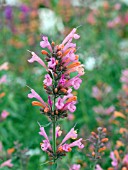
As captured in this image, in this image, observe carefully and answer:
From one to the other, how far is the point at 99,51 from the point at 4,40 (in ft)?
4.13

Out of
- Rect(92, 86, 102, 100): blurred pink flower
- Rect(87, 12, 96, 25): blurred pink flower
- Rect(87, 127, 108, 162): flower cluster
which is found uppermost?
Rect(87, 12, 96, 25): blurred pink flower

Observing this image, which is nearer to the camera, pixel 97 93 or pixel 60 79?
pixel 60 79

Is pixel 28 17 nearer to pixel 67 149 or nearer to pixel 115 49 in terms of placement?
pixel 115 49

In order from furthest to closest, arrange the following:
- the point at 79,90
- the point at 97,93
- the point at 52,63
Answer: the point at 79,90, the point at 97,93, the point at 52,63

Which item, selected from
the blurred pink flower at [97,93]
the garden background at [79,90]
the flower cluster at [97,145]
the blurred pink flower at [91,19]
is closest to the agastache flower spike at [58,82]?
the flower cluster at [97,145]

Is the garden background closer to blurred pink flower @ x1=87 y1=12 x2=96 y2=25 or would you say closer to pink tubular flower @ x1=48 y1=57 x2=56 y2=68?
blurred pink flower @ x1=87 y1=12 x2=96 y2=25

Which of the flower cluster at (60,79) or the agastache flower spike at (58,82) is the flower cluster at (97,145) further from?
the flower cluster at (60,79)

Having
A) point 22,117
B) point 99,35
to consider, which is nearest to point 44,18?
point 99,35

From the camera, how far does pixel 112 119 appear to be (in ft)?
15.2

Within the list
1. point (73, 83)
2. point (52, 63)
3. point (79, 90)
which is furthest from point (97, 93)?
point (52, 63)

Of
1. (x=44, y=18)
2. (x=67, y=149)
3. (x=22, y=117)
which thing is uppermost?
(x=44, y=18)

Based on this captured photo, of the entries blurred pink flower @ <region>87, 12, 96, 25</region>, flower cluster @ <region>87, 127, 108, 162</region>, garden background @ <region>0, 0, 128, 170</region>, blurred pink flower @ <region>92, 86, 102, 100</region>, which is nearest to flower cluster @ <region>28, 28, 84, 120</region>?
flower cluster @ <region>87, 127, 108, 162</region>

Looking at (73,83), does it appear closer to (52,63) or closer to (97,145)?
(52,63)

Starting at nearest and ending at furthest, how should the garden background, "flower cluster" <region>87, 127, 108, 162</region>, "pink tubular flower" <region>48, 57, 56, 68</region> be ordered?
1. "pink tubular flower" <region>48, 57, 56, 68</region>
2. "flower cluster" <region>87, 127, 108, 162</region>
3. the garden background
